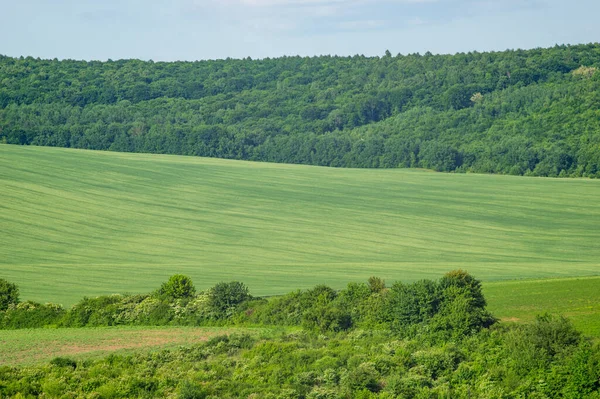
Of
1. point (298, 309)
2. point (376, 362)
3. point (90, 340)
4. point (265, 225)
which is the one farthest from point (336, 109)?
point (376, 362)

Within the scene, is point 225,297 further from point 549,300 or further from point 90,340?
point 549,300

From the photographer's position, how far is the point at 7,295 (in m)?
40.8

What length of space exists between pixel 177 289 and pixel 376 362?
47.8 feet

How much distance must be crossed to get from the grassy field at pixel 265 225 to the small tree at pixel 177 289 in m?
4.13

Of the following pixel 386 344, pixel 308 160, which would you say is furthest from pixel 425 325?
pixel 308 160

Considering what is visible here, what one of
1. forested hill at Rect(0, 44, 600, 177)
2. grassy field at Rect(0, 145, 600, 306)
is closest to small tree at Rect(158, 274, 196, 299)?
grassy field at Rect(0, 145, 600, 306)

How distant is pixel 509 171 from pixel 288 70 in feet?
263

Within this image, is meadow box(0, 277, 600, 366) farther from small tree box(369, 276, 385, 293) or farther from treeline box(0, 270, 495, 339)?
small tree box(369, 276, 385, 293)

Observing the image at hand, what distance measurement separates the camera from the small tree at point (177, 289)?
41.5 m

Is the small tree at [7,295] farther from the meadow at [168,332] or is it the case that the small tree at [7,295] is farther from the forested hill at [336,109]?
the forested hill at [336,109]

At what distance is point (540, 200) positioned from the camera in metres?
79.4

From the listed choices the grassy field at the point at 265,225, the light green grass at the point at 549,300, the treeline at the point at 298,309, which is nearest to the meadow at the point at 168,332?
the light green grass at the point at 549,300

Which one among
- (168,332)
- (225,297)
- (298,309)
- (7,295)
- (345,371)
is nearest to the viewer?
(345,371)

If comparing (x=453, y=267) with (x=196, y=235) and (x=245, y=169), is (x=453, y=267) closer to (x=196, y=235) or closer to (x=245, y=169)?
(x=196, y=235)
